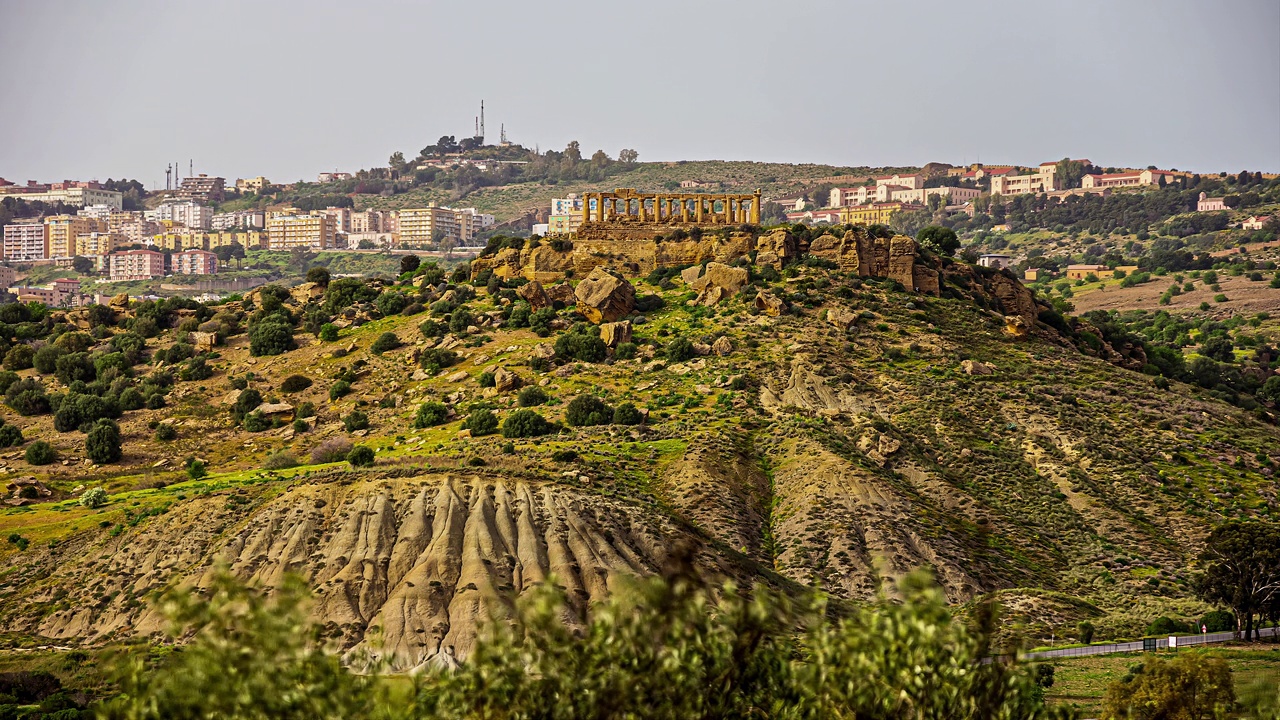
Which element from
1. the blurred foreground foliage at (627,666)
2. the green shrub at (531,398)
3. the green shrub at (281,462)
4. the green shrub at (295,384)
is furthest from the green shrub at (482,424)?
the blurred foreground foliage at (627,666)

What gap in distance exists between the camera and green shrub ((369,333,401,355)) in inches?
3322

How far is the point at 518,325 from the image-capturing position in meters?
84.6

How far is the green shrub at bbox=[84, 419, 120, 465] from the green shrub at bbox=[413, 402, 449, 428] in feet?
49.8

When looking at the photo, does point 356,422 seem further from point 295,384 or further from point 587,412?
point 587,412

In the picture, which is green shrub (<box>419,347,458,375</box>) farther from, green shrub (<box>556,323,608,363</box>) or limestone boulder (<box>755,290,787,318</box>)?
limestone boulder (<box>755,290,787,318</box>)

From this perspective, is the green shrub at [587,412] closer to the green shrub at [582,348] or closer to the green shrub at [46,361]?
the green shrub at [582,348]

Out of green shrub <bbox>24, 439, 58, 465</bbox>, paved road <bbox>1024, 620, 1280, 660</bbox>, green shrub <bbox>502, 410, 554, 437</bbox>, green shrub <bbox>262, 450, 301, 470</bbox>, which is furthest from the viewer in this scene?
green shrub <bbox>24, 439, 58, 465</bbox>

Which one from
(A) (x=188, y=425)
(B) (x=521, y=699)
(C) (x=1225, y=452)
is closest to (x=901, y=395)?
(C) (x=1225, y=452)

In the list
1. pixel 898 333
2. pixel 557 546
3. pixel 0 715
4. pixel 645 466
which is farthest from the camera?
pixel 898 333

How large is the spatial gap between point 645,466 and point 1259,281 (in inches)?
4249

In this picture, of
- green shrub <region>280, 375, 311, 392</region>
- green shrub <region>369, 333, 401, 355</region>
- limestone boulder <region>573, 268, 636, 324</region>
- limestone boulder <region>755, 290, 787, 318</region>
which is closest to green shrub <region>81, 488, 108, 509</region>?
green shrub <region>280, 375, 311, 392</region>

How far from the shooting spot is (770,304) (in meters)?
81.9

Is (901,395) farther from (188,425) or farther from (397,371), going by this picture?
(188,425)

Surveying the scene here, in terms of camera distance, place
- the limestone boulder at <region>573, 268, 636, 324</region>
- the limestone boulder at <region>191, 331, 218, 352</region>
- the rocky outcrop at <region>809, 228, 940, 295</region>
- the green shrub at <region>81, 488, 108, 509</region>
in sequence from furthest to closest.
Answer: the limestone boulder at <region>191, 331, 218, 352</region>, the rocky outcrop at <region>809, 228, 940, 295</region>, the limestone boulder at <region>573, 268, 636, 324</region>, the green shrub at <region>81, 488, 108, 509</region>
